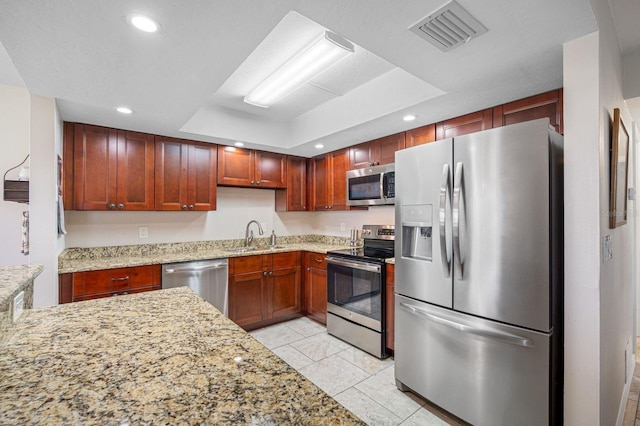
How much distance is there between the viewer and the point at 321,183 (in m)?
4.09

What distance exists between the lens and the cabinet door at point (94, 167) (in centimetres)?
278

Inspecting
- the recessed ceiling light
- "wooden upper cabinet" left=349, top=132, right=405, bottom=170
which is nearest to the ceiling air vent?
the recessed ceiling light

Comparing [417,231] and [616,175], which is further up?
[616,175]

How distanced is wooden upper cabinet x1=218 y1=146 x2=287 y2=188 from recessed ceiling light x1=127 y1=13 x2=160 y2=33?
2175mm

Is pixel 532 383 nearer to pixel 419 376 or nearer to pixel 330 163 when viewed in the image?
pixel 419 376

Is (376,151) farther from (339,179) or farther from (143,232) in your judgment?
(143,232)

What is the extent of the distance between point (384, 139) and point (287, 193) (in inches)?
60.4

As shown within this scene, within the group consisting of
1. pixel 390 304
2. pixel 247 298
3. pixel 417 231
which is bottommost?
pixel 247 298

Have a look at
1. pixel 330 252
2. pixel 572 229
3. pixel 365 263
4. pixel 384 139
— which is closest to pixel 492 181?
pixel 572 229

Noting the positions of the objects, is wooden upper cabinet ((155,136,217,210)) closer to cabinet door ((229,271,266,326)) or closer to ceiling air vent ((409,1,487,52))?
cabinet door ((229,271,266,326))

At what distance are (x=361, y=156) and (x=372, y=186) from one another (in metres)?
0.47

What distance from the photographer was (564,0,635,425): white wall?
1449 millimetres

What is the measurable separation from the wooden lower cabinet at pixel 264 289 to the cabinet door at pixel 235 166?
0.97 meters

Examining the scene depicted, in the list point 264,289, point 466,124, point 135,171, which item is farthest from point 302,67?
point 264,289
